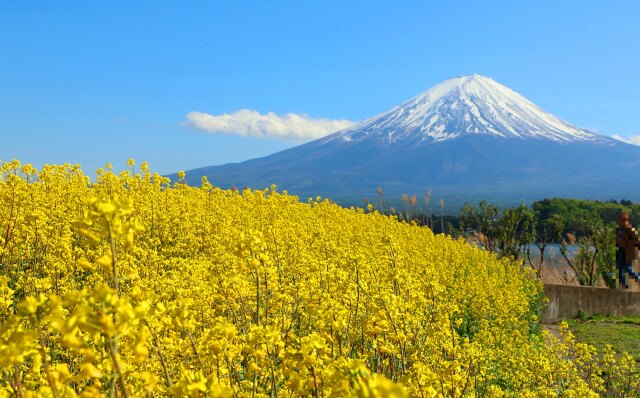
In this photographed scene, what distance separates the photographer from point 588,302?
1498 centimetres

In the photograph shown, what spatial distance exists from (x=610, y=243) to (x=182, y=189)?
15363 mm

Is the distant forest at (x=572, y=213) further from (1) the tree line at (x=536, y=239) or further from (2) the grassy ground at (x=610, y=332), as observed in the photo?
(2) the grassy ground at (x=610, y=332)

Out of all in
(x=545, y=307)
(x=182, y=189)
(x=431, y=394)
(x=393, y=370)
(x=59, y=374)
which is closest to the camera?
(x=59, y=374)

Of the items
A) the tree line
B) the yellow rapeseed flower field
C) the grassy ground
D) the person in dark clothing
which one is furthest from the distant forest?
the yellow rapeseed flower field

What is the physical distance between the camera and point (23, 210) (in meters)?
8.57

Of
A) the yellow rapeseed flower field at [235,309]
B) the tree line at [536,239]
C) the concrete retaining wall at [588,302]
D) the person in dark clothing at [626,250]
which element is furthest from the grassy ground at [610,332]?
the tree line at [536,239]

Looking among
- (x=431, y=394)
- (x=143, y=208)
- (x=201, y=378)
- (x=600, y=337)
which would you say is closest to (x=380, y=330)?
(x=431, y=394)

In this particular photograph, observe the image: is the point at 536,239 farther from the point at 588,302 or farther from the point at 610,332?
the point at 610,332

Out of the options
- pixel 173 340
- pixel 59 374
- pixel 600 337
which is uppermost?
pixel 59 374

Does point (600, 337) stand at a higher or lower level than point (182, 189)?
lower

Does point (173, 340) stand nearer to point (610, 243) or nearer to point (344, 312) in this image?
point (344, 312)

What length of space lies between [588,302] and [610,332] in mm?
2193

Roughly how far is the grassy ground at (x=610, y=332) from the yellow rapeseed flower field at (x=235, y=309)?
1153 mm

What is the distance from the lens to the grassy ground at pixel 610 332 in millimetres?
11570
